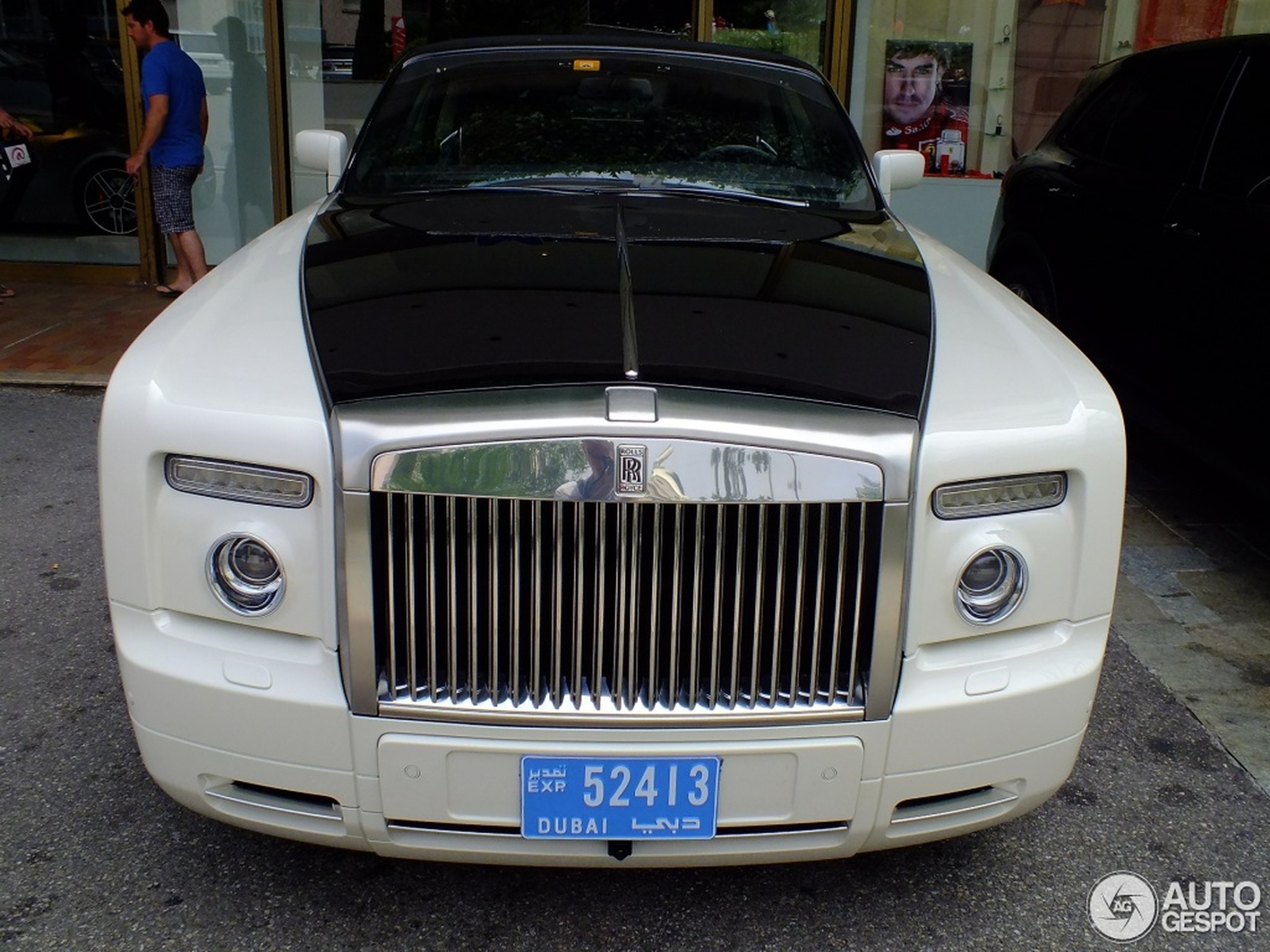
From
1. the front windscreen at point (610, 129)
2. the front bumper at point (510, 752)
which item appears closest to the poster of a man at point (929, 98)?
the front windscreen at point (610, 129)

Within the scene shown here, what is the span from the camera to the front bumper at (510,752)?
2.18 metres

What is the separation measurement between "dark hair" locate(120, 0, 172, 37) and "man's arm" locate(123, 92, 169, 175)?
41 cm

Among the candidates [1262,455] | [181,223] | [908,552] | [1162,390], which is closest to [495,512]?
[908,552]

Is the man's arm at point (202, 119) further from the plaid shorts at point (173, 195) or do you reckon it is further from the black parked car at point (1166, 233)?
the black parked car at point (1166, 233)

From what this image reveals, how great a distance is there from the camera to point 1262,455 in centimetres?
403

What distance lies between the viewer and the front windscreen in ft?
11.5

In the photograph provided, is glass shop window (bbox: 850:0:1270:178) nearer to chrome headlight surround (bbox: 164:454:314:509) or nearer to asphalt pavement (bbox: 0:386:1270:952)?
asphalt pavement (bbox: 0:386:1270:952)

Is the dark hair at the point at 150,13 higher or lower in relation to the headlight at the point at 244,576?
higher

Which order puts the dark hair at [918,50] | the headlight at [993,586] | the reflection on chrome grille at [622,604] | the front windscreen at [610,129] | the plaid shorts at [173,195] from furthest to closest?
1. the dark hair at [918,50]
2. the plaid shorts at [173,195]
3. the front windscreen at [610,129]
4. the headlight at [993,586]
5. the reflection on chrome grille at [622,604]

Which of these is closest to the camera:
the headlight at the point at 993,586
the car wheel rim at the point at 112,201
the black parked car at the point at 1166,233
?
the headlight at the point at 993,586

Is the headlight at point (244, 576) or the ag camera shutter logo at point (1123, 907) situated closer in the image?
the headlight at point (244, 576)

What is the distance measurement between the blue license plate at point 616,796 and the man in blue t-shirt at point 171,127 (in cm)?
660

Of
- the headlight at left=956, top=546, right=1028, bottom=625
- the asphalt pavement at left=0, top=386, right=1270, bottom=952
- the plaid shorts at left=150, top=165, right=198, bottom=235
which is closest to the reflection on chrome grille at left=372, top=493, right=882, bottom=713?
the headlight at left=956, top=546, right=1028, bottom=625

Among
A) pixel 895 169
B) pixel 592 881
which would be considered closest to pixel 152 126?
pixel 895 169
